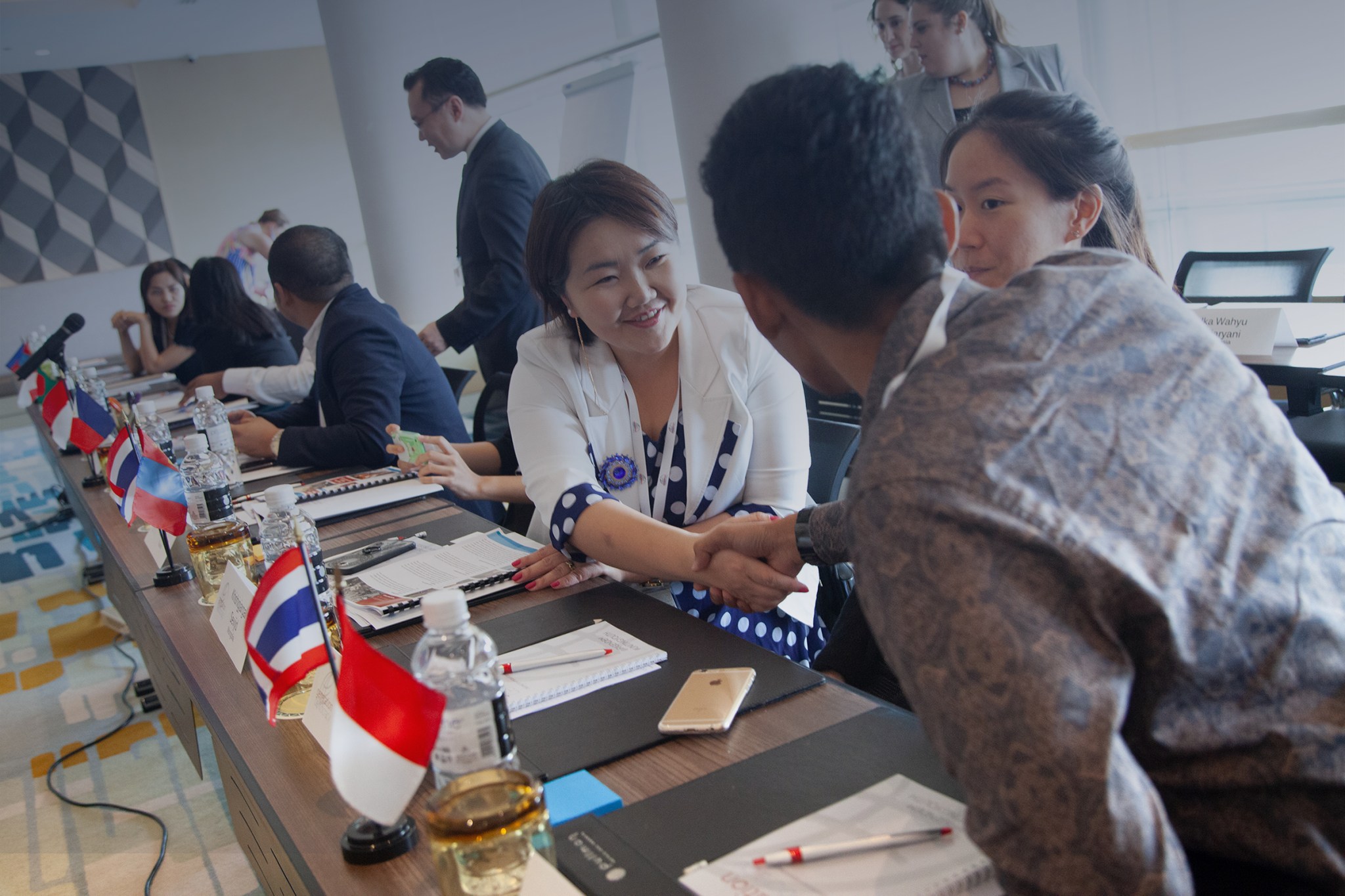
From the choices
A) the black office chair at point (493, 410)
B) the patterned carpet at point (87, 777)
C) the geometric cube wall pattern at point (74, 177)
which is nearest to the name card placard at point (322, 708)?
the patterned carpet at point (87, 777)

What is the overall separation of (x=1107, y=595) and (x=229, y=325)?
432 cm

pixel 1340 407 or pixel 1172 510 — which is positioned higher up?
pixel 1172 510

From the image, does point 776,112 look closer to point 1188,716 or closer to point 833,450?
point 1188,716

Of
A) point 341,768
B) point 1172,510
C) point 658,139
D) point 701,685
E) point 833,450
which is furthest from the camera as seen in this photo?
point 658,139

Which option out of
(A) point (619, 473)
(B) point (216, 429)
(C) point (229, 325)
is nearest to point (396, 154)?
(C) point (229, 325)

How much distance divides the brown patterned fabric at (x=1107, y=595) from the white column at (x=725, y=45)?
292 cm

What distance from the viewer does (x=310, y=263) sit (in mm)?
2746

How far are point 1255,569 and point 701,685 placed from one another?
0.59m

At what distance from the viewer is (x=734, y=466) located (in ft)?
5.69

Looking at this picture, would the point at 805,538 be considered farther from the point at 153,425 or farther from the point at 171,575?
the point at 153,425

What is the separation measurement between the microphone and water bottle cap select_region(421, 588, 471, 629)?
13.4 feet

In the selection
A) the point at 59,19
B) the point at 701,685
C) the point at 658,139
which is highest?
the point at 59,19

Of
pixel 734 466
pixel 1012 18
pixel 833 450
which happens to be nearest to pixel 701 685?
pixel 734 466

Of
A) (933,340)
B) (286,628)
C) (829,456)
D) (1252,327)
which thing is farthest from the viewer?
(1252,327)
